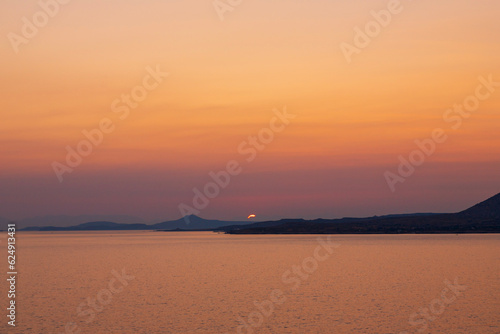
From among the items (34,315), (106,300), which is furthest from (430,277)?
(34,315)

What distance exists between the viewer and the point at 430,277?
229 ft

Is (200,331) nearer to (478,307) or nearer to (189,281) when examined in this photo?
(478,307)

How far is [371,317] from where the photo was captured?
43.9 m

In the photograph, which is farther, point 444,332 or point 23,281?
point 23,281

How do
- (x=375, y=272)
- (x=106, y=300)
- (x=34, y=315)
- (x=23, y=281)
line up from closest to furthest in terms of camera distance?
(x=34, y=315)
(x=106, y=300)
(x=23, y=281)
(x=375, y=272)

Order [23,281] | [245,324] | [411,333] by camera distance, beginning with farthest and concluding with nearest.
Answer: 1. [23,281]
2. [245,324]
3. [411,333]

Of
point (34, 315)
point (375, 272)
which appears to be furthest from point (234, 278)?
point (34, 315)

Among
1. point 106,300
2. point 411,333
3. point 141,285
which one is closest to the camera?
point 411,333

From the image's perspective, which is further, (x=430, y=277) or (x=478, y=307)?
(x=430, y=277)

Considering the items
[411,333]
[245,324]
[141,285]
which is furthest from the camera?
[141,285]

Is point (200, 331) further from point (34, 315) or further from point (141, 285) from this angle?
point (141, 285)

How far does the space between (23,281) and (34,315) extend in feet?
93.5

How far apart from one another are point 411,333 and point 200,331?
44.8ft

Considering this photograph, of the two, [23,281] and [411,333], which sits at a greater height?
[23,281]
